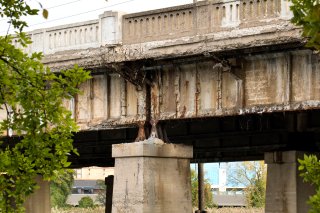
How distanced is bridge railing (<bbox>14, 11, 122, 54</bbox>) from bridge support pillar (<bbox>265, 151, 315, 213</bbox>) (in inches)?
242

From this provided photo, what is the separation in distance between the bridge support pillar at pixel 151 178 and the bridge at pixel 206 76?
26.1 inches

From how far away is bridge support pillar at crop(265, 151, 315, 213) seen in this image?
28.4 metres

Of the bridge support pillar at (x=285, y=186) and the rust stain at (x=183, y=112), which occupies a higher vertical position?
the rust stain at (x=183, y=112)

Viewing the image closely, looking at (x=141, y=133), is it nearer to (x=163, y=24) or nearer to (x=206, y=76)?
(x=206, y=76)

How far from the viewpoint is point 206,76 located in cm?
2614

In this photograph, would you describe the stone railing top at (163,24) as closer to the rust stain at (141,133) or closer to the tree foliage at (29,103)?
the rust stain at (141,133)

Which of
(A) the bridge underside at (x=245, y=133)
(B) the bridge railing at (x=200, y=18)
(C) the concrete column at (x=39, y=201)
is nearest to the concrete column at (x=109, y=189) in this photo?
(C) the concrete column at (x=39, y=201)

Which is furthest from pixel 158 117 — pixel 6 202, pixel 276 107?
pixel 6 202

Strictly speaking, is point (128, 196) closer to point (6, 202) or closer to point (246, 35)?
point (246, 35)

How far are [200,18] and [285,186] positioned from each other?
241 inches

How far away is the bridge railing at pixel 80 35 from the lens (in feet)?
91.9

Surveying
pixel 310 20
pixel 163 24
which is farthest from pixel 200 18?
pixel 310 20

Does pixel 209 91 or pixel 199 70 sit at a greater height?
pixel 199 70

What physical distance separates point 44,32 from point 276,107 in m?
9.27
